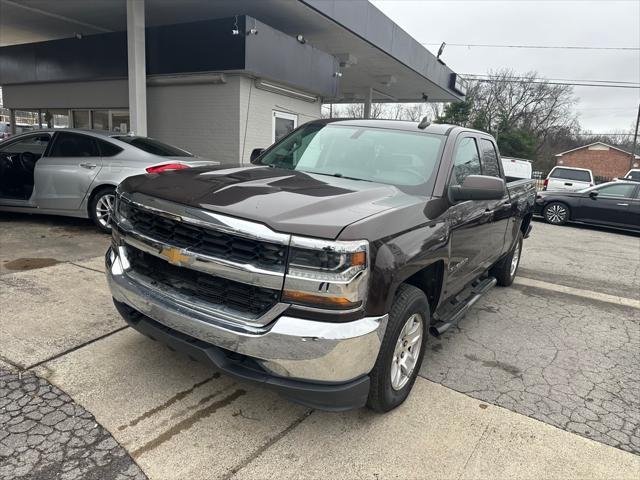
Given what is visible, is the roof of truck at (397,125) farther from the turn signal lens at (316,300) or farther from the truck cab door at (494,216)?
the turn signal lens at (316,300)

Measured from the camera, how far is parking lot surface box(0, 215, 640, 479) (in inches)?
96.9

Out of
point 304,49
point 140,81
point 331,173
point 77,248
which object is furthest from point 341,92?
point 331,173

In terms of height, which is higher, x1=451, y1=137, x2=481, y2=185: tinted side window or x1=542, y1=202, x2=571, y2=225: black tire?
x1=451, y1=137, x2=481, y2=185: tinted side window

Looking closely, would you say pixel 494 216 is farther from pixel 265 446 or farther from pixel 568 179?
pixel 568 179

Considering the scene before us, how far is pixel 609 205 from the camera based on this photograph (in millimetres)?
12789

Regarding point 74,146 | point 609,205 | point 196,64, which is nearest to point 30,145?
point 74,146

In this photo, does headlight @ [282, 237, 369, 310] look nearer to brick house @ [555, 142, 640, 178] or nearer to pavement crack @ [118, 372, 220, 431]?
pavement crack @ [118, 372, 220, 431]

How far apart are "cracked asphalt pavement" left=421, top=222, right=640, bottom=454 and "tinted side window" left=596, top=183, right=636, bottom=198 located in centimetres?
896

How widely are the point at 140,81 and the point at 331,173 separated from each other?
301 inches

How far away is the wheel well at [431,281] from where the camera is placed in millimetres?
3148

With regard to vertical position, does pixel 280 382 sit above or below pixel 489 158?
below

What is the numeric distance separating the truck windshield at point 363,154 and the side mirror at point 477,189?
0.24 m

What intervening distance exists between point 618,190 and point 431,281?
12447 mm

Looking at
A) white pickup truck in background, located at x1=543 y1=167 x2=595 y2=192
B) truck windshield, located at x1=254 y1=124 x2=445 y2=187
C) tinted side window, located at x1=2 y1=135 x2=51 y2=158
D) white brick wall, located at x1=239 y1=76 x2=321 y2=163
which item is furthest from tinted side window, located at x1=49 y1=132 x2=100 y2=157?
white pickup truck in background, located at x1=543 y1=167 x2=595 y2=192
